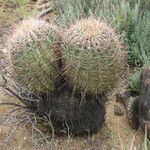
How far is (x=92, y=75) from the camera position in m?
4.29

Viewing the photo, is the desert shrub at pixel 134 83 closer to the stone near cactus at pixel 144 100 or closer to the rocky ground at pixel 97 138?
the rocky ground at pixel 97 138

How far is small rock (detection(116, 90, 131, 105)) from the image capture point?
529 centimetres

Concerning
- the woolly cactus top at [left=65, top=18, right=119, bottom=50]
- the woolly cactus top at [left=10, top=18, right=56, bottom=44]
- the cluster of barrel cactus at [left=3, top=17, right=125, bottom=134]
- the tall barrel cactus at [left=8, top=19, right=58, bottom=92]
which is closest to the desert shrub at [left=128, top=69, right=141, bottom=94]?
the cluster of barrel cactus at [left=3, top=17, right=125, bottom=134]

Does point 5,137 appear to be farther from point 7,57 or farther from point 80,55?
point 80,55

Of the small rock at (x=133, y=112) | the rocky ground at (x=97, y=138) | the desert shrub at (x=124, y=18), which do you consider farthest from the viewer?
the desert shrub at (x=124, y=18)

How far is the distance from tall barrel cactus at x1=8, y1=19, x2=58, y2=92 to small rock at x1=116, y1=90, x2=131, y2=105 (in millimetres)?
1079

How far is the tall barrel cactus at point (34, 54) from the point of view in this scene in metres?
4.30

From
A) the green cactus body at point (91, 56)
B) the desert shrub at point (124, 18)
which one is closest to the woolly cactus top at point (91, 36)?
the green cactus body at point (91, 56)

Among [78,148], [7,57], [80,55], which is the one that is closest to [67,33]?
[80,55]

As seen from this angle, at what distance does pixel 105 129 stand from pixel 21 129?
2.75 ft

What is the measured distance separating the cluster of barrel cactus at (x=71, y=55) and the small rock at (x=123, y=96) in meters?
0.82

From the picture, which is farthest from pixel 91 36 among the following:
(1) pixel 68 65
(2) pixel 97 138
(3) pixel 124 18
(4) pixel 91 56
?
(3) pixel 124 18

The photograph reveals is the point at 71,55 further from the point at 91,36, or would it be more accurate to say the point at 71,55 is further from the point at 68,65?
the point at 91,36

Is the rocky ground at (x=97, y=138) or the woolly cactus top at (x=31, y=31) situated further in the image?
the rocky ground at (x=97, y=138)
